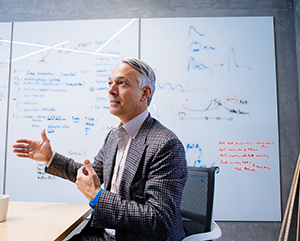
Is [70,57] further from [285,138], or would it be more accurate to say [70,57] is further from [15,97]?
[285,138]

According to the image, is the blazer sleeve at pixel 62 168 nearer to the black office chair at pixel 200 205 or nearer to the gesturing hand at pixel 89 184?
the gesturing hand at pixel 89 184

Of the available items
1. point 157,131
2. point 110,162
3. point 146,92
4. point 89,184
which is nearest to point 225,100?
point 146,92

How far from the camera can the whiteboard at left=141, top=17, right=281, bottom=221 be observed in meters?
2.10

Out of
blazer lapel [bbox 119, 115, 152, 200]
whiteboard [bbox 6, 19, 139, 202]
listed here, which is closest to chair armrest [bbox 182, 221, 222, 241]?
blazer lapel [bbox 119, 115, 152, 200]

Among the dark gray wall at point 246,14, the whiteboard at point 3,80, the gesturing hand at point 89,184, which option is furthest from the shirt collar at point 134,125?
the whiteboard at point 3,80

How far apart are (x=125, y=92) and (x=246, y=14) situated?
1.83 meters

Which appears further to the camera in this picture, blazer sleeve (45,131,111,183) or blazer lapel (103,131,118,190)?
blazer sleeve (45,131,111,183)

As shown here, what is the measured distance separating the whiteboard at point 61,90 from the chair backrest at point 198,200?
119cm

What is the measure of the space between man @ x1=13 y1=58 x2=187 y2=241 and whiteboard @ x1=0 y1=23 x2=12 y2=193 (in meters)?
1.25

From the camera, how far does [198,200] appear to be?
3.83 feet

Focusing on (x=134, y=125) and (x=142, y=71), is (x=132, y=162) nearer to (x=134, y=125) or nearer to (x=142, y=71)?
(x=134, y=125)

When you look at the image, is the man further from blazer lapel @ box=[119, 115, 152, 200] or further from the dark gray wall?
the dark gray wall

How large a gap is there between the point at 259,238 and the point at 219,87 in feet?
4.80

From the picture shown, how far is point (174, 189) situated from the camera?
907 millimetres
